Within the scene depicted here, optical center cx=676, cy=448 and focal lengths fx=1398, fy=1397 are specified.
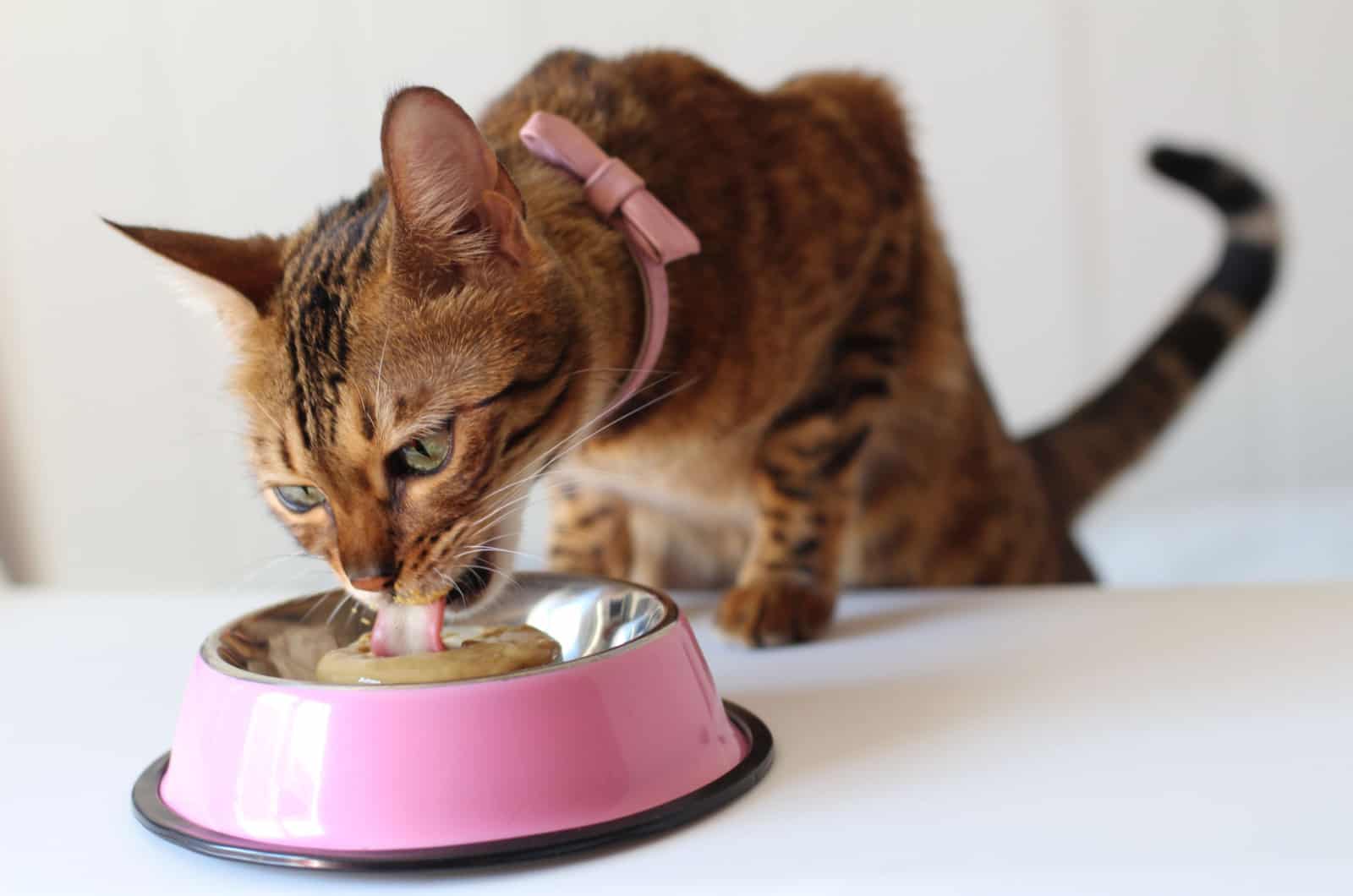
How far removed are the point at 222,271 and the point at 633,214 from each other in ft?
1.04

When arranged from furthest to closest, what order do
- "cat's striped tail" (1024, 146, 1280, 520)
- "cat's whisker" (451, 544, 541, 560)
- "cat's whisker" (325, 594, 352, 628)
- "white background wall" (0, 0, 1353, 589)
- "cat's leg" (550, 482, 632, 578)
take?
"white background wall" (0, 0, 1353, 589) < "cat's striped tail" (1024, 146, 1280, 520) < "cat's leg" (550, 482, 632, 578) < "cat's whisker" (325, 594, 352, 628) < "cat's whisker" (451, 544, 541, 560)

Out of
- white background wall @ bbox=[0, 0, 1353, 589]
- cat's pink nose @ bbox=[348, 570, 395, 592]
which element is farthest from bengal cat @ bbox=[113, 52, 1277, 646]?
white background wall @ bbox=[0, 0, 1353, 589]

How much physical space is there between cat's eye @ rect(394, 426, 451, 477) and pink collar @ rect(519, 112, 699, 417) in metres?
0.21

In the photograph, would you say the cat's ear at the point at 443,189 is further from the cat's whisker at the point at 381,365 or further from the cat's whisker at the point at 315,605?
the cat's whisker at the point at 315,605

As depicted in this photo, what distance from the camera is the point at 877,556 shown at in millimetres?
1650

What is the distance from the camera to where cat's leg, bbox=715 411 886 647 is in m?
1.36

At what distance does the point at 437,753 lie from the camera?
768 mm

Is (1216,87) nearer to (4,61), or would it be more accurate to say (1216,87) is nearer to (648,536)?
(648,536)

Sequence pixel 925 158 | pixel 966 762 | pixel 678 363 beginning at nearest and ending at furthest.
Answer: pixel 966 762
pixel 678 363
pixel 925 158

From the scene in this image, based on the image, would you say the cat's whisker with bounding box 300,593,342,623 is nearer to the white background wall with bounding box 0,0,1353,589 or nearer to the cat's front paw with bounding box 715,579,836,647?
the cat's front paw with bounding box 715,579,836,647

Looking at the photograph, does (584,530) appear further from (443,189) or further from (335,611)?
(443,189)

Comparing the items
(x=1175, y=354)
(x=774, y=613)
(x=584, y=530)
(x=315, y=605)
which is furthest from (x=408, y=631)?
(x=1175, y=354)

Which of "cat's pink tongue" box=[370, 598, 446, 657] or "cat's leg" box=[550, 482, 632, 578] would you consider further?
"cat's leg" box=[550, 482, 632, 578]

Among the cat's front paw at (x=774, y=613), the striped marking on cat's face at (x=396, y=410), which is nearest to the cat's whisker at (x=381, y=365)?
the striped marking on cat's face at (x=396, y=410)
